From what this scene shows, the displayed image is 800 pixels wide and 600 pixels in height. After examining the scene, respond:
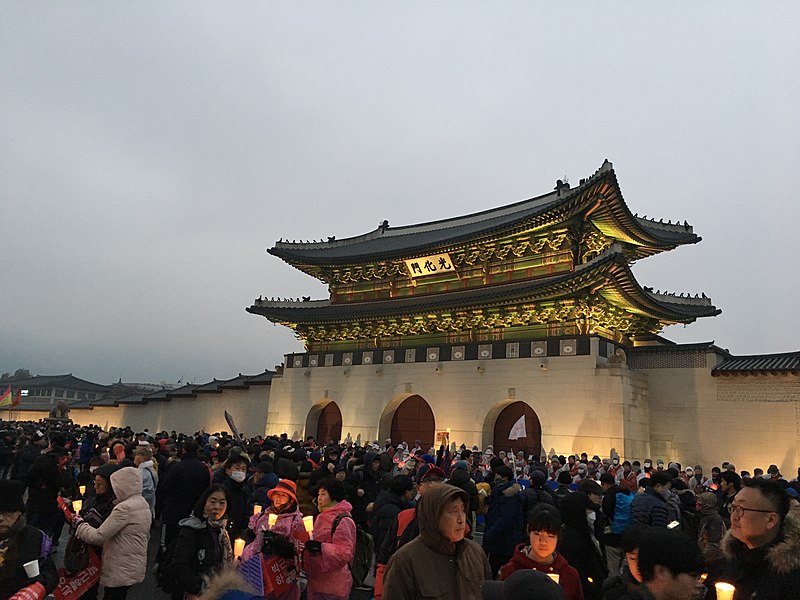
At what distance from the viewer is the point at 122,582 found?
15.3ft

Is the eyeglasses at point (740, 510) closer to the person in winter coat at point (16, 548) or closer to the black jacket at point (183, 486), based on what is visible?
the person in winter coat at point (16, 548)

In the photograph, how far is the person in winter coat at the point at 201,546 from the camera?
14.1 feet

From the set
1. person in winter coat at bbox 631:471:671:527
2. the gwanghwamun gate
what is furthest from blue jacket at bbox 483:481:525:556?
the gwanghwamun gate

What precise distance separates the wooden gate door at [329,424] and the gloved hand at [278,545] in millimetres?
23414

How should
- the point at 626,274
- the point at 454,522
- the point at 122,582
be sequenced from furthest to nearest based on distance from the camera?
the point at 626,274
the point at 122,582
the point at 454,522

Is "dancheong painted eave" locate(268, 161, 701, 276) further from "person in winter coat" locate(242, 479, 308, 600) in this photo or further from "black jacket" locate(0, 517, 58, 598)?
"black jacket" locate(0, 517, 58, 598)

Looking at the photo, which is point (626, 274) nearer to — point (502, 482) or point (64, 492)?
point (502, 482)

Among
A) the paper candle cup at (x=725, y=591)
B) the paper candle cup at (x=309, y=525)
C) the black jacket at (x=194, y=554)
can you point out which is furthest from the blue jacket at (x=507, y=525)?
the paper candle cup at (x=725, y=591)

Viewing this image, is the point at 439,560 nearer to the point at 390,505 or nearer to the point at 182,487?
the point at 390,505

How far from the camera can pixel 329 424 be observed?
28.4 m

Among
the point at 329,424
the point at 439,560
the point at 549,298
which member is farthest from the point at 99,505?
the point at 329,424

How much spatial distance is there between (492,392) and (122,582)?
18769mm

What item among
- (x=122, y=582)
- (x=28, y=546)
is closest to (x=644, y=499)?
(x=122, y=582)

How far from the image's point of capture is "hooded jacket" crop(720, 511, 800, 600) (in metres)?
2.76
